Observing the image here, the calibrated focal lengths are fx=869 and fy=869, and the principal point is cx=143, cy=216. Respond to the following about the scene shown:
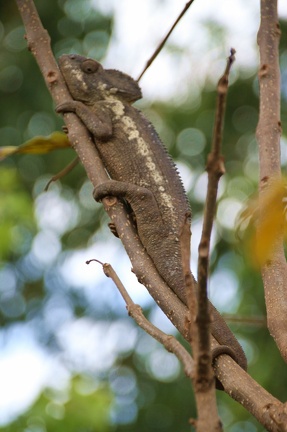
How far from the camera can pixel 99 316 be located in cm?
777

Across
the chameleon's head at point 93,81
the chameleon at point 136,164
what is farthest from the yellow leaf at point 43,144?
the chameleon's head at point 93,81

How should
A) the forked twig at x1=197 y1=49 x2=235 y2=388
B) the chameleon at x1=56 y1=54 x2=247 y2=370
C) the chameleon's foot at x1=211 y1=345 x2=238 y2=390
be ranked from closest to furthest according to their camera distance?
the forked twig at x1=197 y1=49 x2=235 y2=388 < the chameleon's foot at x1=211 y1=345 x2=238 y2=390 < the chameleon at x1=56 y1=54 x2=247 y2=370

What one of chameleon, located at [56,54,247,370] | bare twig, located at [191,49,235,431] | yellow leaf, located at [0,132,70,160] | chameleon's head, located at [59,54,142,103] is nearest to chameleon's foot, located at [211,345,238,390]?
chameleon, located at [56,54,247,370]

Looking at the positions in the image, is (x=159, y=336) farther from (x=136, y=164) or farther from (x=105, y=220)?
(x=105, y=220)

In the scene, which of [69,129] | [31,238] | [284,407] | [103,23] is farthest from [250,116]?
[284,407]

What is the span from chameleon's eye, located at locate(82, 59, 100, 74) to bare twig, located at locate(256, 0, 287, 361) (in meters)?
0.97

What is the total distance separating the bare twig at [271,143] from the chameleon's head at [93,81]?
89cm

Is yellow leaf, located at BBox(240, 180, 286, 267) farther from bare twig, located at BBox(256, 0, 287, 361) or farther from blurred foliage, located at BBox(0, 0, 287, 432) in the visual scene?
blurred foliage, located at BBox(0, 0, 287, 432)

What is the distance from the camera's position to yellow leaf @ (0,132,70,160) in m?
2.74

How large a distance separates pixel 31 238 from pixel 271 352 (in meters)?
2.33

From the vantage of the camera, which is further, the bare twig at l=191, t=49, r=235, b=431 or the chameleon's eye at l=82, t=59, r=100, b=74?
the chameleon's eye at l=82, t=59, r=100, b=74

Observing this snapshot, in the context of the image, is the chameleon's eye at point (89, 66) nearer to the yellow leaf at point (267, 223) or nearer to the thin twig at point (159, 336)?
the thin twig at point (159, 336)

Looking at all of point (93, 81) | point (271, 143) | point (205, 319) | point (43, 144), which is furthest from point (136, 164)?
point (205, 319)

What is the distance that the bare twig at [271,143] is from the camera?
6.31 ft
